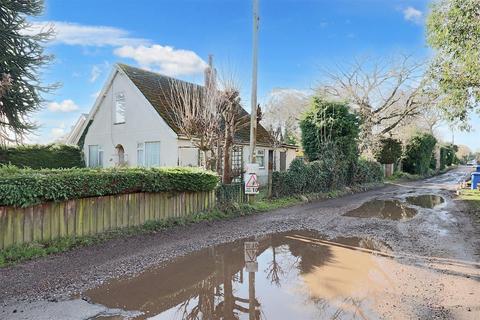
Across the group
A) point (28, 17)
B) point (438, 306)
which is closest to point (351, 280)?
point (438, 306)

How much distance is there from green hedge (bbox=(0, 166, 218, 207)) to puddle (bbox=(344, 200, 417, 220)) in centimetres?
596

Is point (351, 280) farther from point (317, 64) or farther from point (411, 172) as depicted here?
point (411, 172)

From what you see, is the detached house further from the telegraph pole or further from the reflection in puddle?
the reflection in puddle

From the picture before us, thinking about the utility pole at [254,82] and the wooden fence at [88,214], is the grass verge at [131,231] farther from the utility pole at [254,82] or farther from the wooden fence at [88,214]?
the utility pole at [254,82]

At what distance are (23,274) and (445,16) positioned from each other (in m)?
13.7

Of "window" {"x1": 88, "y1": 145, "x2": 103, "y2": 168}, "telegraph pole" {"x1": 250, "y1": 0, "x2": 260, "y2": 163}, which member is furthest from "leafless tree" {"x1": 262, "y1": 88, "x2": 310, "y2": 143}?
"telegraph pole" {"x1": 250, "y1": 0, "x2": 260, "y2": 163}

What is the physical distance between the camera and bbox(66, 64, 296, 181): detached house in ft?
55.2

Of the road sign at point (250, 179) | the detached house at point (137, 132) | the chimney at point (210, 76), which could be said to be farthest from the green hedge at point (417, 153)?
the road sign at point (250, 179)

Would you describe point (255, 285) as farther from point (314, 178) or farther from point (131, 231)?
point (314, 178)

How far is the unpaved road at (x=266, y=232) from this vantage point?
469 cm

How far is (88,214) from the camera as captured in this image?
7.94 meters

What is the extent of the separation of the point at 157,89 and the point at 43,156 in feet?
25.0

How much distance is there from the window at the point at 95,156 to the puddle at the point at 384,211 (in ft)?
49.0

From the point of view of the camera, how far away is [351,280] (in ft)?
18.6
